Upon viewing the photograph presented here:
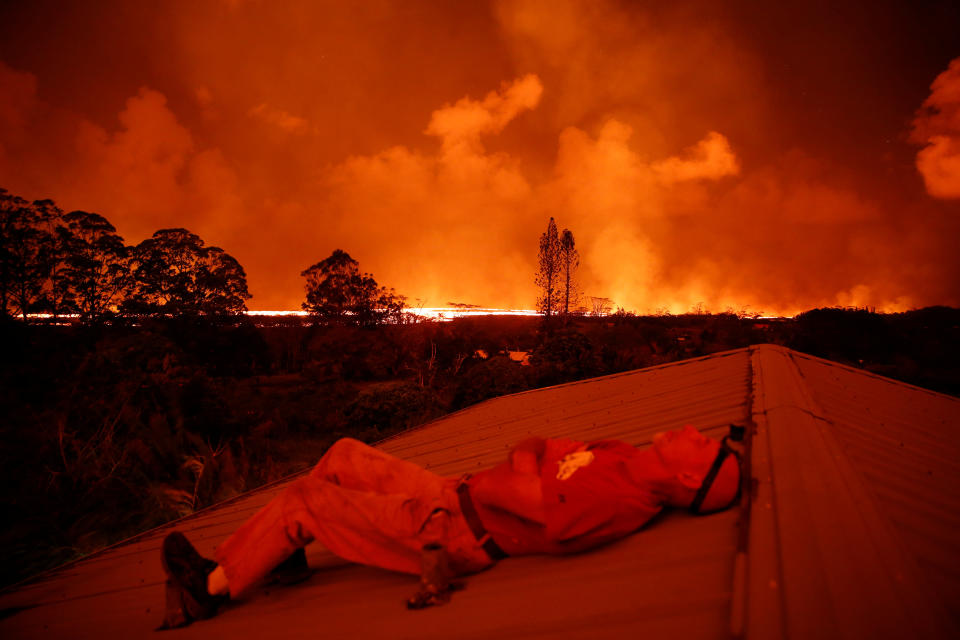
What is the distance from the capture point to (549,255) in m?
31.9

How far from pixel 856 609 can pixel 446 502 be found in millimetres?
1563

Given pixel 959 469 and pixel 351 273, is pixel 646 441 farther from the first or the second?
pixel 351 273

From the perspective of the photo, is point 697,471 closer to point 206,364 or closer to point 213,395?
point 213,395

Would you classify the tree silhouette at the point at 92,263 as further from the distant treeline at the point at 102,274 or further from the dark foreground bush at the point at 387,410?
the dark foreground bush at the point at 387,410

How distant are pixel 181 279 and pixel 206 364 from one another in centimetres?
979

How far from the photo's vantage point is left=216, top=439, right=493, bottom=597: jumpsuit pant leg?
212 centimetres

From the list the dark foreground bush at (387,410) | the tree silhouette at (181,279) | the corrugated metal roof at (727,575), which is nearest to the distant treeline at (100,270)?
the tree silhouette at (181,279)

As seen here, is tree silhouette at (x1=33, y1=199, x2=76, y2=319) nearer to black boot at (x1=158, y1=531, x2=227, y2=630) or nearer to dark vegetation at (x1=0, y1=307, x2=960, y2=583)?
dark vegetation at (x1=0, y1=307, x2=960, y2=583)

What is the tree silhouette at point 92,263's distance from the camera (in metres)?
23.7

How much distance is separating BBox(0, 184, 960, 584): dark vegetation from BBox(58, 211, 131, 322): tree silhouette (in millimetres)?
89

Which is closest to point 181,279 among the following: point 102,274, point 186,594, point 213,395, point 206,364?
point 102,274

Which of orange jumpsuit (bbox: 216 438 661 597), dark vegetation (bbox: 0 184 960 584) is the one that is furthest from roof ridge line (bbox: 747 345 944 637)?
dark vegetation (bbox: 0 184 960 584)

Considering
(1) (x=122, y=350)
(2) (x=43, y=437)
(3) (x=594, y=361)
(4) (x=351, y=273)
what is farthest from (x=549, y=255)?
(2) (x=43, y=437)

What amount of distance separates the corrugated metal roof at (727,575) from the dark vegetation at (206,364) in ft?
14.0
